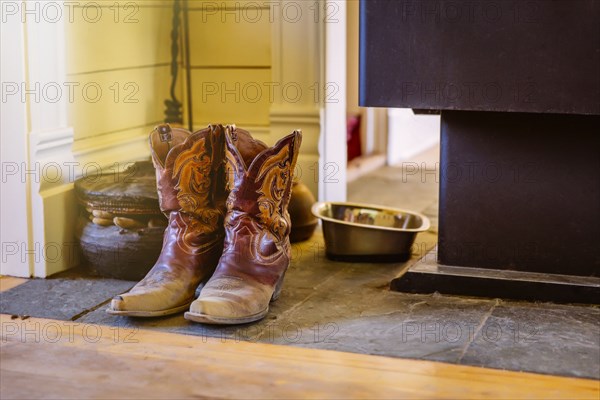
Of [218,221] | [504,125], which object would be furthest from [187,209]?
[504,125]

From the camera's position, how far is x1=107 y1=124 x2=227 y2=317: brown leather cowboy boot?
1.75 metres

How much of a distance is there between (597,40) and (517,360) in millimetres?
587

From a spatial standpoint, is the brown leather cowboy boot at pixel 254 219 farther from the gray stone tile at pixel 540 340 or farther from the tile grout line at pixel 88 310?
the gray stone tile at pixel 540 340

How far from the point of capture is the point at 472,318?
1.70 meters

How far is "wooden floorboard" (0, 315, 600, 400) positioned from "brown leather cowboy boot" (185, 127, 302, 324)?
0.17m

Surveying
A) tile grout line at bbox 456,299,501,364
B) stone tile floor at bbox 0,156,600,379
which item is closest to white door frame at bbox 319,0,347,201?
stone tile floor at bbox 0,156,600,379

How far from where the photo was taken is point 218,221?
6.04 ft

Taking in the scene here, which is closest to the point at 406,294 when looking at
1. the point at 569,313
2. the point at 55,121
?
the point at 569,313

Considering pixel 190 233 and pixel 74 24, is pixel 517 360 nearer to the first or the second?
pixel 190 233

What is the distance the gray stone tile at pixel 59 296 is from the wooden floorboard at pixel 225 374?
177 mm

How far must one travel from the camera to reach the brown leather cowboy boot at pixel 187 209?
175 cm

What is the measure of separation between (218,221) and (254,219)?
0.12 meters

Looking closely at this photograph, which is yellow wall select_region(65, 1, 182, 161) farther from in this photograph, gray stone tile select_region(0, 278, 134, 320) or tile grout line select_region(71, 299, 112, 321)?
tile grout line select_region(71, 299, 112, 321)

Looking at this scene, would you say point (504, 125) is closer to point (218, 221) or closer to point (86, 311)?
point (218, 221)
